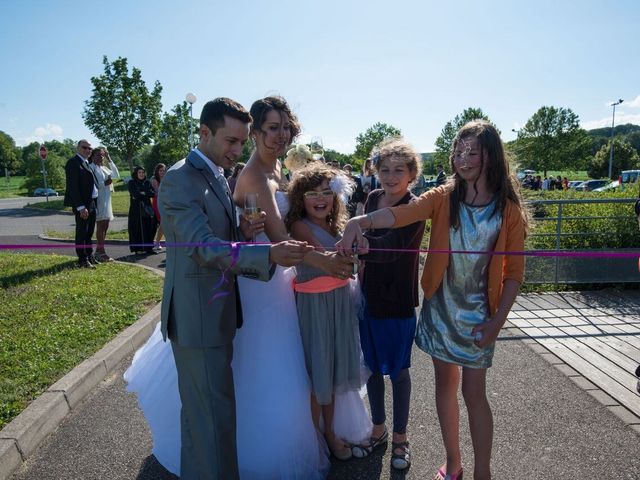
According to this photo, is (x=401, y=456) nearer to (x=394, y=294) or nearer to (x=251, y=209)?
(x=394, y=294)

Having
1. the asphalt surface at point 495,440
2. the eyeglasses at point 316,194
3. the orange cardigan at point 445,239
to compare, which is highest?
the eyeglasses at point 316,194

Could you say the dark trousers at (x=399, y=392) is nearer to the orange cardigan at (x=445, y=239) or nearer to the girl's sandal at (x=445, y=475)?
the girl's sandal at (x=445, y=475)

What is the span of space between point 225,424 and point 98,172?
830cm

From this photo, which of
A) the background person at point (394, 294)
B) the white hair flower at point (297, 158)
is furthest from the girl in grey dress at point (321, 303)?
the white hair flower at point (297, 158)

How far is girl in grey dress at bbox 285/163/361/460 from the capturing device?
2.79m

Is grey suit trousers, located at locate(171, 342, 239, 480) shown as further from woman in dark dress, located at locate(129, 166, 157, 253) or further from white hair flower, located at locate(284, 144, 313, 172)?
woman in dark dress, located at locate(129, 166, 157, 253)

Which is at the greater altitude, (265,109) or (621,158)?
(621,158)

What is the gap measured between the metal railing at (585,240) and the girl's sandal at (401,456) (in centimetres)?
430

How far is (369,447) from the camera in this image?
3.12 meters

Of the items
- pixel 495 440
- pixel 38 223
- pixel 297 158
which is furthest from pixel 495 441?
pixel 38 223

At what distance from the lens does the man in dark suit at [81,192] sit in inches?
329

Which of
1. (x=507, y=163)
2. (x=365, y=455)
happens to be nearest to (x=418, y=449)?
(x=365, y=455)

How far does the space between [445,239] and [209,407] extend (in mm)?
1537

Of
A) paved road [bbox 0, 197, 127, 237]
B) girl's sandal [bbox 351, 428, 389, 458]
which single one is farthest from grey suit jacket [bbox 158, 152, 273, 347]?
paved road [bbox 0, 197, 127, 237]
